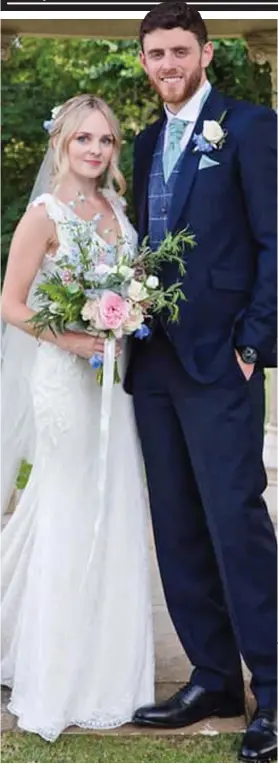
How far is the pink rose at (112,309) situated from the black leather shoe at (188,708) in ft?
3.98

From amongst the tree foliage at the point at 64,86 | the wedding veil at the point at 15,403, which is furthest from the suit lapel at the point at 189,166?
the tree foliage at the point at 64,86

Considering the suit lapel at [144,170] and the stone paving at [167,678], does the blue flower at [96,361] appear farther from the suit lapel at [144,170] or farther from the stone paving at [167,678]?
the stone paving at [167,678]

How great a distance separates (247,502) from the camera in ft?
10.7

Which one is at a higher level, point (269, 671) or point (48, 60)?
point (48, 60)

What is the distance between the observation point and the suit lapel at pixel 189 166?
320 centimetres

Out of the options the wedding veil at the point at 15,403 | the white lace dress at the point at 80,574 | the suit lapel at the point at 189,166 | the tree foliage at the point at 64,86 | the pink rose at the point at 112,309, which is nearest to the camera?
the pink rose at the point at 112,309

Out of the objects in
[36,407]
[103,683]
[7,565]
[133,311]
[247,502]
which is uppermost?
[133,311]

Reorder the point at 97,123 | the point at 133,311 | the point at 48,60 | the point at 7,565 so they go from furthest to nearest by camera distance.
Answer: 1. the point at 48,60
2. the point at 7,565
3. the point at 97,123
4. the point at 133,311

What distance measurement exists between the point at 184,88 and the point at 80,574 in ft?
4.75

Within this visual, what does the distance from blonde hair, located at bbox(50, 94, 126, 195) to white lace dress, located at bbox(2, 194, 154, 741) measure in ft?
0.51

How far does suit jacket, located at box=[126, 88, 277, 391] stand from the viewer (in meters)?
3.15

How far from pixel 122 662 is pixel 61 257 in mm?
1244

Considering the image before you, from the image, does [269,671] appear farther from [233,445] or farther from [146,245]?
[146,245]

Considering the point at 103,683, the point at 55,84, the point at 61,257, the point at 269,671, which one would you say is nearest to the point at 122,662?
the point at 103,683
